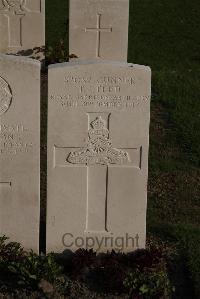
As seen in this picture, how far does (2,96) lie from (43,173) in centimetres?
260

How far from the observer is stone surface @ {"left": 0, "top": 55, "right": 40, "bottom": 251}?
20.5 feet

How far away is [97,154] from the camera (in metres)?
6.55

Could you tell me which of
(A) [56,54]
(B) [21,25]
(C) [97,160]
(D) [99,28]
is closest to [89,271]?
(C) [97,160]

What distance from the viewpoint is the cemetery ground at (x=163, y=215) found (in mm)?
6312

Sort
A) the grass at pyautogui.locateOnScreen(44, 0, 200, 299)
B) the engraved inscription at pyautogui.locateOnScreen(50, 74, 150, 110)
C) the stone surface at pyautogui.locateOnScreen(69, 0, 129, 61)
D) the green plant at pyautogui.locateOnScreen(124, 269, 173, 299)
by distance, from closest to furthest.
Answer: the green plant at pyautogui.locateOnScreen(124, 269, 173, 299) → the engraved inscription at pyautogui.locateOnScreen(50, 74, 150, 110) → the grass at pyautogui.locateOnScreen(44, 0, 200, 299) → the stone surface at pyautogui.locateOnScreen(69, 0, 129, 61)

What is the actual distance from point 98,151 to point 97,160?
0.10 metres

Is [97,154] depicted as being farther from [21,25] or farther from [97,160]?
[21,25]

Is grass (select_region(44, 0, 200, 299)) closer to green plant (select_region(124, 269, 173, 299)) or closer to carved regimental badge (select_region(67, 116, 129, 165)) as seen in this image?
green plant (select_region(124, 269, 173, 299))

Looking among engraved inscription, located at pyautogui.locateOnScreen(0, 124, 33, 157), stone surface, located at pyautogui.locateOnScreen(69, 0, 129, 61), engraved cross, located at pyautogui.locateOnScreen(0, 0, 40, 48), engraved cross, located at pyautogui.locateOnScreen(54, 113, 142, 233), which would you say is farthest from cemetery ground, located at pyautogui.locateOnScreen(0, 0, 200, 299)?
engraved inscription, located at pyautogui.locateOnScreen(0, 124, 33, 157)

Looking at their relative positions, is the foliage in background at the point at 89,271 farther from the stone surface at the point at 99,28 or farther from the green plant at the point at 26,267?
the stone surface at the point at 99,28

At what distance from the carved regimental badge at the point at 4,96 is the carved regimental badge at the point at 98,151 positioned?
762mm

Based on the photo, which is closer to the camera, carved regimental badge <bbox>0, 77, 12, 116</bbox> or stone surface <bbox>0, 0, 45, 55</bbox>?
carved regimental badge <bbox>0, 77, 12, 116</bbox>

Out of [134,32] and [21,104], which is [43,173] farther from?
[134,32]

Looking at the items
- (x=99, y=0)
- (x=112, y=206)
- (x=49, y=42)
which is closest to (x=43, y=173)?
(x=112, y=206)
